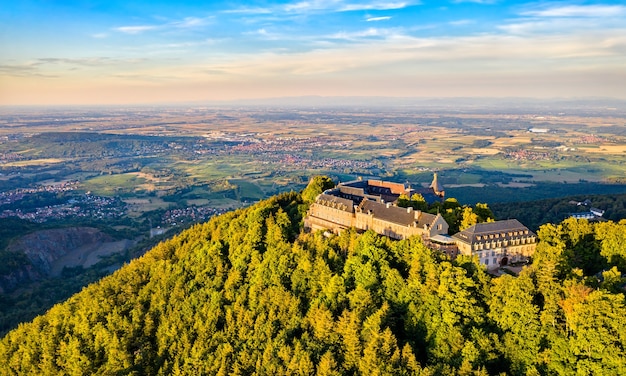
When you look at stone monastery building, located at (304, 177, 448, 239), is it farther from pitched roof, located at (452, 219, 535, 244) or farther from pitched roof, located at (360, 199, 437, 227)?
pitched roof, located at (452, 219, 535, 244)

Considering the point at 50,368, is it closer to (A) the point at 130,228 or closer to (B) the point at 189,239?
(B) the point at 189,239

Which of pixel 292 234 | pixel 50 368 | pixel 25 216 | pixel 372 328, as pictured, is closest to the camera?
pixel 372 328

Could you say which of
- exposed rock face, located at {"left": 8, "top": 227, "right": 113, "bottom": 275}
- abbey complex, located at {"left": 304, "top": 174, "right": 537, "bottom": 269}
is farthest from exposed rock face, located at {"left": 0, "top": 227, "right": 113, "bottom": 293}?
abbey complex, located at {"left": 304, "top": 174, "right": 537, "bottom": 269}

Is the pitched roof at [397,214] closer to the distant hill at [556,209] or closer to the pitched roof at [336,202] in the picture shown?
the pitched roof at [336,202]

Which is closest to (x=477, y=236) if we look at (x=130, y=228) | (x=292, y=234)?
(x=292, y=234)

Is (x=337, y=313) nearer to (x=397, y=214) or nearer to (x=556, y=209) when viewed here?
(x=397, y=214)

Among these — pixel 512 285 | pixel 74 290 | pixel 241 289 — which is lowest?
pixel 74 290

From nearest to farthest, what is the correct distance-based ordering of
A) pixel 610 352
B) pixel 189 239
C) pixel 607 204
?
pixel 610 352 → pixel 189 239 → pixel 607 204
